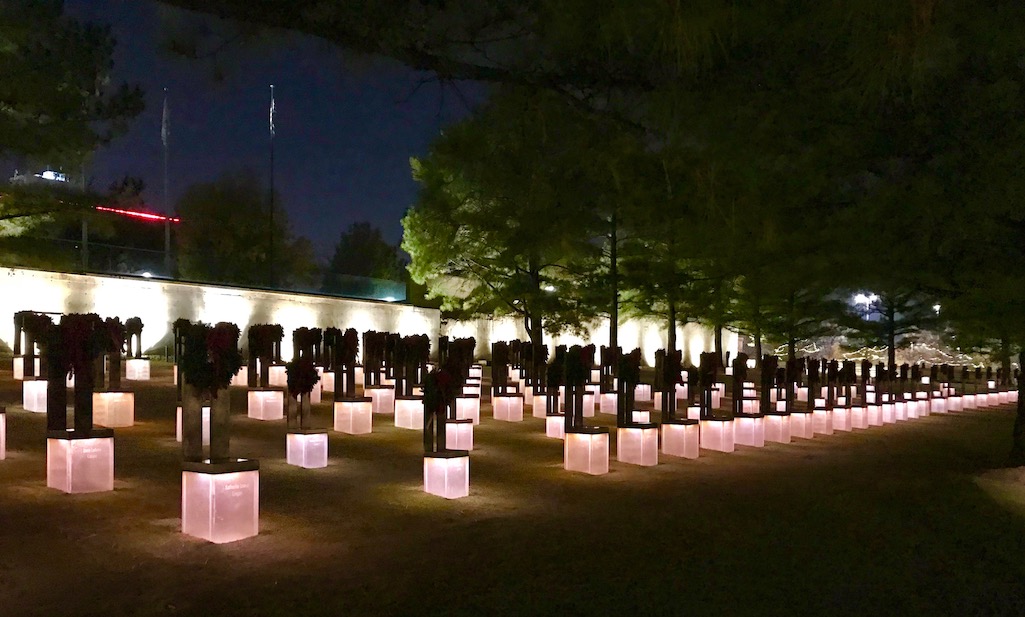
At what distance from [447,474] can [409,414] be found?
4.53 meters

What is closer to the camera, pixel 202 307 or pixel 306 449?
pixel 306 449

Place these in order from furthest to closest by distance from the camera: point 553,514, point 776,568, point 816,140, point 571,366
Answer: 1. point 571,366
2. point 816,140
3. point 553,514
4. point 776,568

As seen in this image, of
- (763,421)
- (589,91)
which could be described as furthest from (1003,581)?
(763,421)

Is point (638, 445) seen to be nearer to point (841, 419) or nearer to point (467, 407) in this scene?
point (467, 407)

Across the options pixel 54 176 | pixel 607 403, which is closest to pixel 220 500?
pixel 54 176

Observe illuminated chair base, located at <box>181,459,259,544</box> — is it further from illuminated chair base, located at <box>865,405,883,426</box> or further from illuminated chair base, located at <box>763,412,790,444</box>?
illuminated chair base, located at <box>865,405,883,426</box>

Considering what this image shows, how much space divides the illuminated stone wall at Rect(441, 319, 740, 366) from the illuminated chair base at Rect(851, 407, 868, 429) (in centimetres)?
941

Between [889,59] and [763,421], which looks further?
[763,421]

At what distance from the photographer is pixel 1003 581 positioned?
6.54m

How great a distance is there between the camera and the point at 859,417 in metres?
17.1

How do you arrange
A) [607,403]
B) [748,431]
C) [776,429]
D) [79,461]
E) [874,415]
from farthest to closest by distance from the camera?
[874,415] → [607,403] → [776,429] → [748,431] → [79,461]

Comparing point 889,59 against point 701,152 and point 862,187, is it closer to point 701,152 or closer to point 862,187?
point 701,152

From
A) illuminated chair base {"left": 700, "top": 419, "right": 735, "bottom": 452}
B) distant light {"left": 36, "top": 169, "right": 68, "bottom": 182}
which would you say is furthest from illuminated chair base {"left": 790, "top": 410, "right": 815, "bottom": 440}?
distant light {"left": 36, "top": 169, "right": 68, "bottom": 182}

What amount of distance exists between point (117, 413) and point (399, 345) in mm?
4313
